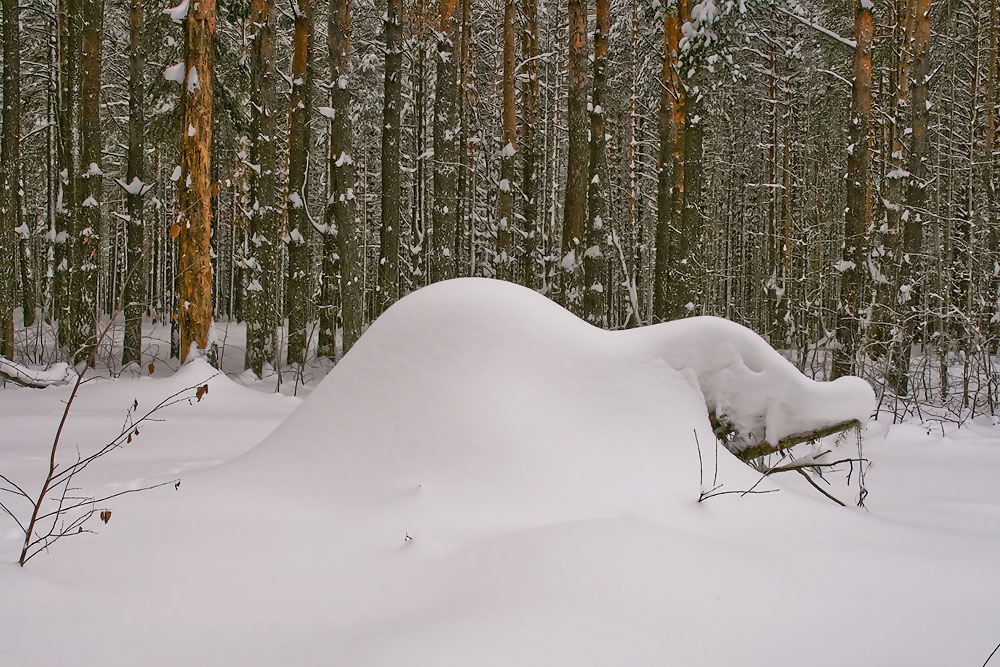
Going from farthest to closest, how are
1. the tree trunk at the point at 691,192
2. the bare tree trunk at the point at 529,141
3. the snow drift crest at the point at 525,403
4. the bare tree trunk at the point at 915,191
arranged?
the bare tree trunk at the point at 529,141 < the tree trunk at the point at 691,192 < the bare tree trunk at the point at 915,191 < the snow drift crest at the point at 525,403

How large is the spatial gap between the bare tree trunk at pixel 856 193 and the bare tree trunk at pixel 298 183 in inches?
348

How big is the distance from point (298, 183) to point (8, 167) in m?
4.59

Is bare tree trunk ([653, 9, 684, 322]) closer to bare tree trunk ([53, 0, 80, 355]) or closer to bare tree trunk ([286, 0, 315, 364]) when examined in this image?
bare tree trunk ([286, 0, 315, 364])

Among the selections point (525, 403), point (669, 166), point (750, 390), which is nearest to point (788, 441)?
point (750, 390)

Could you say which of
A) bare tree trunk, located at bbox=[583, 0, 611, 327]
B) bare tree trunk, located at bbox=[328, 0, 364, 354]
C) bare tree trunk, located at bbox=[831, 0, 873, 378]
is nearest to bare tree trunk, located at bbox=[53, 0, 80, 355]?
bare tree trunk, located at bbox=[328, 0, 364, 354]

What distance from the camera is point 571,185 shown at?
33.4 ft

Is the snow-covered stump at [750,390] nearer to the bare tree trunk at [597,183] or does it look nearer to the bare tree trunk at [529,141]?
the bare tree trunk at [597,183]

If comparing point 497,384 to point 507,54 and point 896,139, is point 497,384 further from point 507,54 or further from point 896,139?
point 507,54

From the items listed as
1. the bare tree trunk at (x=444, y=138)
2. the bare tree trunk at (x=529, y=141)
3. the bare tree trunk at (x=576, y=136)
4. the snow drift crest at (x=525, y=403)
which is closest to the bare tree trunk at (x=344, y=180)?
the bare tree trunk at (x=444, y=138)

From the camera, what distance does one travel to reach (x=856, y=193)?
9766 millimetres

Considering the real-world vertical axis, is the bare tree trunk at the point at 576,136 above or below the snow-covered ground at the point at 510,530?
above

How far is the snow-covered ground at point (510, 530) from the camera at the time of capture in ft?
6.62

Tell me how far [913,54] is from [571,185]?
5857mm

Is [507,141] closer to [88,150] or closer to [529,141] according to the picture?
[529,141]
